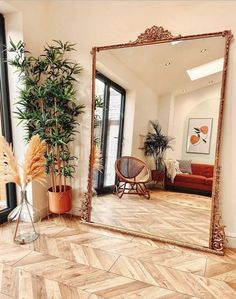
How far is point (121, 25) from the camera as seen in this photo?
2.49m

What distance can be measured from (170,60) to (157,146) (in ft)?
3.15

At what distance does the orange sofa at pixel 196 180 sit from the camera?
2327 mm

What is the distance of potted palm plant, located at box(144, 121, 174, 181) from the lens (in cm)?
248

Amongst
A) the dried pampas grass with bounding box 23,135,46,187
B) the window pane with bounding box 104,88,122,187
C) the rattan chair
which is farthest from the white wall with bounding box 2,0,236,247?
the dried pampas grass with bounding box 23,135,46,187

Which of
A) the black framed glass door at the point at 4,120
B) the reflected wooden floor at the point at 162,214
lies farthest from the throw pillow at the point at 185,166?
the black framed glass door at the point at 4,120

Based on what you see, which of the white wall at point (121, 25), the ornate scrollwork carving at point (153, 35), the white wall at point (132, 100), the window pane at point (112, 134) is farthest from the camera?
the window pane at point (112, 134)

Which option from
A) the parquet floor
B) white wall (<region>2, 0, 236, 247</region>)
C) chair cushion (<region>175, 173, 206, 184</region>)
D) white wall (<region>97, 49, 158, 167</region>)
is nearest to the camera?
the parquet floor

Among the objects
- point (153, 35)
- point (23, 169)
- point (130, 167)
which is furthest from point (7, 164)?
point (153, 35)

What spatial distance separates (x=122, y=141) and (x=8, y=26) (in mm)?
1888

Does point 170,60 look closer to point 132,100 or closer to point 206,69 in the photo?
point 206,69

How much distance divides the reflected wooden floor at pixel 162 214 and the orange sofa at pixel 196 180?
0.27ft

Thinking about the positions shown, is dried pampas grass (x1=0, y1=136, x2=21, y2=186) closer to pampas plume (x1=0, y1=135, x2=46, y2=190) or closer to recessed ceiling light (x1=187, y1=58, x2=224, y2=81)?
pampas plume (x1=0, y1=135, x2=46, y2=190)

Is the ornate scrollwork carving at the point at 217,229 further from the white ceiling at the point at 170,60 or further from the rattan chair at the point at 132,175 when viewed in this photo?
the white ceiling at the point at 170,60

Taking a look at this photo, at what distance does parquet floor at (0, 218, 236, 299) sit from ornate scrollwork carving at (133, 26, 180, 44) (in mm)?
2186
